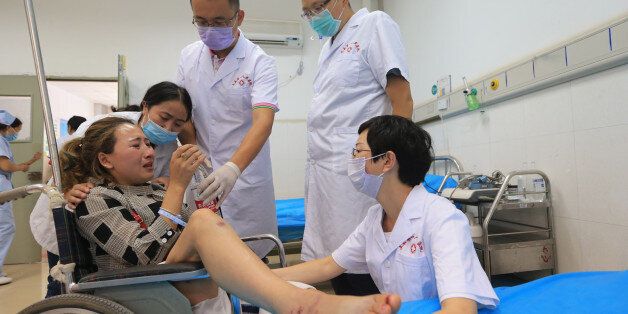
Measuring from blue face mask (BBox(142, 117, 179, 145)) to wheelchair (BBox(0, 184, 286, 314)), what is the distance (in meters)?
0.49

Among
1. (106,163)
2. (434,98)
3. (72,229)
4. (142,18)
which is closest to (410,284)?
(72,229)

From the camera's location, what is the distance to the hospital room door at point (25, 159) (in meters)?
4.02

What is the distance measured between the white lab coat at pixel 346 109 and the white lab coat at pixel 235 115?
24 cm

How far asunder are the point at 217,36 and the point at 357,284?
43.3 inches

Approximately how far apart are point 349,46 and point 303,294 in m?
1.09

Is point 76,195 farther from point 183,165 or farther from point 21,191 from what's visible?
point 183,165

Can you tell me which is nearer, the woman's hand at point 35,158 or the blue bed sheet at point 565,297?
the blue bed sheet at point 565,297

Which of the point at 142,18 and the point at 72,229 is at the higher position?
the point at 142,18

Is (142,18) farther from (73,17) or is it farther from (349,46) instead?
(349,46)

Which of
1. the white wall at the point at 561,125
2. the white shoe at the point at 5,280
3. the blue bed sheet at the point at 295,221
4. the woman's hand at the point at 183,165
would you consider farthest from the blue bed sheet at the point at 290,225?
the white shoe at the point at 5,280

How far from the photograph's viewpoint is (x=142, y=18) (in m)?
4.43

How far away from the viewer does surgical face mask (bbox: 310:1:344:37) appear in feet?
5.26

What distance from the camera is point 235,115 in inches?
64.7

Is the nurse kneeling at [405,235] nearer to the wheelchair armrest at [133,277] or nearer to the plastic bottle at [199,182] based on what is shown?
the plastic bottle at [199,182]
